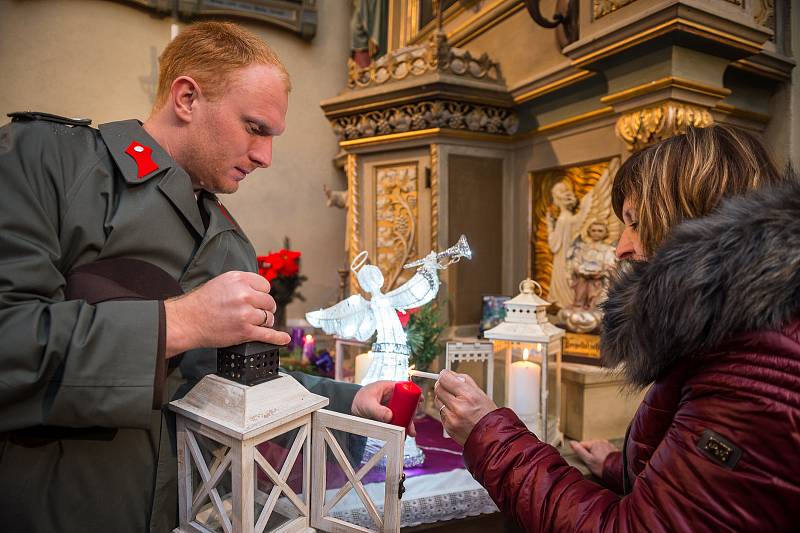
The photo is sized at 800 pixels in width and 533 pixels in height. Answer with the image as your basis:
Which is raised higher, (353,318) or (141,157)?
→ (141,157)

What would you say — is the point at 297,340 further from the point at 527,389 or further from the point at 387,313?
the point at 527,389

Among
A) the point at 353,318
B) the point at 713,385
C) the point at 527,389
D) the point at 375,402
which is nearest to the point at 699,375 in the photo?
the point at 713,385

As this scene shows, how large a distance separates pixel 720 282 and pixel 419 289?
790 millimetres

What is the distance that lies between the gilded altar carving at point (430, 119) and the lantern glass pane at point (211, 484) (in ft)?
5.74

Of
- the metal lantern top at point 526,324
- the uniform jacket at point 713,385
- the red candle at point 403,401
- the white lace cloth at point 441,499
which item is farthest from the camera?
the metal lantern top at point 526,324

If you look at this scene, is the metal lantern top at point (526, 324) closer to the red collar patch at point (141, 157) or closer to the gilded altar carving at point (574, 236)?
the gilded altar carving at point (574, 236)

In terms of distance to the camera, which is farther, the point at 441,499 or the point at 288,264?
the point at 288,264

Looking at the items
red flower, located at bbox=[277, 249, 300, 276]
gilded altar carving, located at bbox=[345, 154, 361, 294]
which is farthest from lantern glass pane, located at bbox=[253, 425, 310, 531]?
red flower, located at bbox=[277, 249, 300, 276]

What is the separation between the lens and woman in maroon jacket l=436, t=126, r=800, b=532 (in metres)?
0.64

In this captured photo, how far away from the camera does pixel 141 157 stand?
2.84ft

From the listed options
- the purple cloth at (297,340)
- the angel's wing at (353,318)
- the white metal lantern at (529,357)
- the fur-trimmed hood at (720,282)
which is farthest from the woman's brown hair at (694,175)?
the purple cloth at (297,340)

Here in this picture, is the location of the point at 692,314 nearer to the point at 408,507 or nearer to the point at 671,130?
the point at 408,507

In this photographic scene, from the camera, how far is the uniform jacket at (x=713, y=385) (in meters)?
0.63

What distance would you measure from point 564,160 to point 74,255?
1873mm
